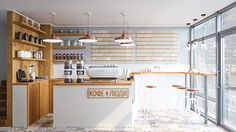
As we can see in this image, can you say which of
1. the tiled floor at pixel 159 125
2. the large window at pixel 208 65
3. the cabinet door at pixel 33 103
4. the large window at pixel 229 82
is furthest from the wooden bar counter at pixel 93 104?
the large window at pixel 208 65

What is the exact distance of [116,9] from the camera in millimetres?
6062

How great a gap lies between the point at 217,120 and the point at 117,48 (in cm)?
398

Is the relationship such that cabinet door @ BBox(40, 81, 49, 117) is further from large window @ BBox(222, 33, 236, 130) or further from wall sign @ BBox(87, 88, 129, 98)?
large window @ BBox(222, 33, 236, 130)

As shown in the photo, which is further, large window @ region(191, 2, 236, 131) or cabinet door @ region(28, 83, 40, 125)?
cabinet door @ region(28, 83, 40, 125)

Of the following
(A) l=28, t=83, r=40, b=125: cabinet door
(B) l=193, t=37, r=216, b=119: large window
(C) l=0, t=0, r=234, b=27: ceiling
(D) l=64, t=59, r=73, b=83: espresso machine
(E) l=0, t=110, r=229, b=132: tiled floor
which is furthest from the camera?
(B) l=193, t=37, r=216, b=119: large window

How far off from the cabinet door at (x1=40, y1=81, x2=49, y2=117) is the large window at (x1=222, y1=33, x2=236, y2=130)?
466cm

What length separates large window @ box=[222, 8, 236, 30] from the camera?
18.5 feet

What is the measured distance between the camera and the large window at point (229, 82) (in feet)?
18.6

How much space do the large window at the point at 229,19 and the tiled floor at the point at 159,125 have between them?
2375 millimetres

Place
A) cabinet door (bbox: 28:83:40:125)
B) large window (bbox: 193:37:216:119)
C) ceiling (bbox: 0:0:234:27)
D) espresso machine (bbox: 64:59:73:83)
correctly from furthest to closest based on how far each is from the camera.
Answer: large window (bbox: 193:37:216:119)
cabinet door (bbox: 28:83:40:125)
espresso machine (bbox: 64:59:73:83)
ceiling (bbox: 0:0:234:27)

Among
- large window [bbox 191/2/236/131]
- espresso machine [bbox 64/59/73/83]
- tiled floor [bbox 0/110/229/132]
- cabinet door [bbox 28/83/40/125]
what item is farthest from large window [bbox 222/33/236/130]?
cabinet door [bbox 28/83/40/125]

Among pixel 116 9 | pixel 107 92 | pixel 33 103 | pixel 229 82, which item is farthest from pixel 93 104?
pixel 229 82

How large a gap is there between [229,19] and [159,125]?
295 cm

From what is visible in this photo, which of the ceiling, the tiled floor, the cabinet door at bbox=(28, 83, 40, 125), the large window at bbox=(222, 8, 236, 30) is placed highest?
the ceiling
